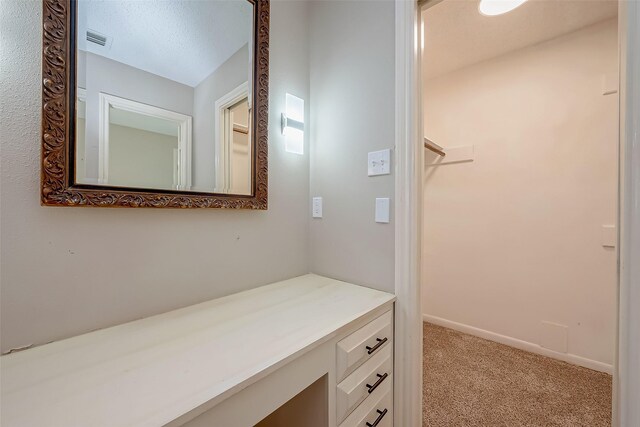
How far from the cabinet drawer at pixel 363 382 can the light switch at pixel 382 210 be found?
0.59 m

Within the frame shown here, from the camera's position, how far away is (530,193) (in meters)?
2.04

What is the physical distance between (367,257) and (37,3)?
1.50 metres

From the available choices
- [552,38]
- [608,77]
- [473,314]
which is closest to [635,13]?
[608,77]

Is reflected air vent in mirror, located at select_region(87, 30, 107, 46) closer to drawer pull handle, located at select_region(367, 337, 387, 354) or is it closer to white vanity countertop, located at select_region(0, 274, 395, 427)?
white vanity countertop, located at select_region(0, 274, 395, 427)

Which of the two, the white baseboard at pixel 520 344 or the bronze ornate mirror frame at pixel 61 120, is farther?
the white baseboard at pixel 520 344

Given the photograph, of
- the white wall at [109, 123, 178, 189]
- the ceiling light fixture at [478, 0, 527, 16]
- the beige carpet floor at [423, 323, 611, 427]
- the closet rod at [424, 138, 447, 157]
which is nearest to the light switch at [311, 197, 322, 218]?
the white wall at [109, 123, 178, 189]

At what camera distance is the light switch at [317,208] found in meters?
1.49

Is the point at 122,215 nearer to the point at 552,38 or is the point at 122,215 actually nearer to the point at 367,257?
the point at 367,257

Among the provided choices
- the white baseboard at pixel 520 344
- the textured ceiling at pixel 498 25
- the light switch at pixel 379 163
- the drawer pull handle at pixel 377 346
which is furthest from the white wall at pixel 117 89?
the white baseboard at pixel 520 344

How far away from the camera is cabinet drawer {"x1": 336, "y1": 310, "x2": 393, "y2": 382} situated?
860 mm

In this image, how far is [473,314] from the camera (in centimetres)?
234

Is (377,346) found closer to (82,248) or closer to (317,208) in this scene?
(317,208)

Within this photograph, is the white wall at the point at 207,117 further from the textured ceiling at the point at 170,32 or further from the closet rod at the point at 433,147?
the closet rod at the point at 433,147

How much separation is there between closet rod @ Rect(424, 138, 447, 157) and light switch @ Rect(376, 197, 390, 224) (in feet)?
3.92
